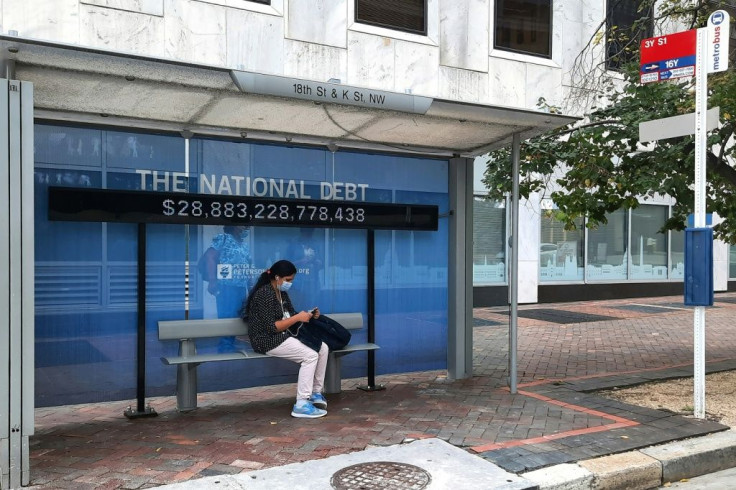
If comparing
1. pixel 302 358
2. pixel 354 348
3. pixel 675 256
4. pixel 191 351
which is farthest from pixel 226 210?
pixel 675 256

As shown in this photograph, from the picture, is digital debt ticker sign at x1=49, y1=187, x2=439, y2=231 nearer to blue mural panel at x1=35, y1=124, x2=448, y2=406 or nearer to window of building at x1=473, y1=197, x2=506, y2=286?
blue mural panel at x1=35, y1=124, x2=448, y2=406

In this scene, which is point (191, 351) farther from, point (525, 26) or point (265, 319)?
point (525, 26)

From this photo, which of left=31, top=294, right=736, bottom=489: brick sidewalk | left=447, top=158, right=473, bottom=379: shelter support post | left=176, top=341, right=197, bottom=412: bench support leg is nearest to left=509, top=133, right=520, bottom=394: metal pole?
left=31, top=294, right=736, bottom=489: brick sidewalk

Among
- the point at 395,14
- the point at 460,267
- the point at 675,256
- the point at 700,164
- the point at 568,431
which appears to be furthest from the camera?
the point at 675,256

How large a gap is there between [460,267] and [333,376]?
76.6 inches

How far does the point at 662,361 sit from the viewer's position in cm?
909

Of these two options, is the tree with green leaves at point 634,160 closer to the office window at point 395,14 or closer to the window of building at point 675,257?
the office window at point 395,14

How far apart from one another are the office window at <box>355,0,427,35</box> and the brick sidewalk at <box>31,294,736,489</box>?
7480mm

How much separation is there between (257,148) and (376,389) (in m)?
2.86

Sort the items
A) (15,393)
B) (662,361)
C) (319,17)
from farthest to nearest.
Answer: (319,17)
(662,361)
(15,393)

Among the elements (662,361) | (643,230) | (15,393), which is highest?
(643,230)

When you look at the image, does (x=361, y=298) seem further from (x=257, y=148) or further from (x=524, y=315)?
(x=524, y=315)

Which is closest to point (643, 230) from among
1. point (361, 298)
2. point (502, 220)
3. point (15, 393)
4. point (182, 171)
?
point (502, 220)

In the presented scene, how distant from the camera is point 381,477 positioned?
452 cm
